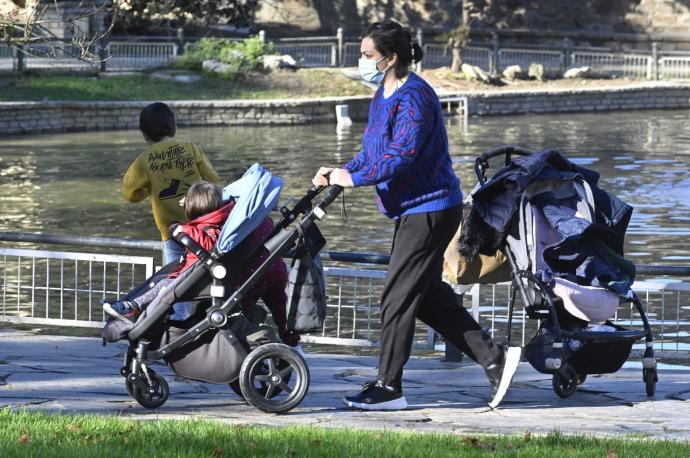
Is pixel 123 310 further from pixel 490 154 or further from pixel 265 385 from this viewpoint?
pixel 490 154

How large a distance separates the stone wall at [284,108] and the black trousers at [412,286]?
25908 millimetres

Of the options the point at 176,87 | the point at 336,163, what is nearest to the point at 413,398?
the point at 336,163

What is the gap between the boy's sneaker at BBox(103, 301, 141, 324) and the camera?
732 centimetres

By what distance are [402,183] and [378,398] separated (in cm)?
111

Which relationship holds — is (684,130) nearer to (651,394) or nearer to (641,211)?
(641,211)

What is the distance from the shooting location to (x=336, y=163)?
25859mm

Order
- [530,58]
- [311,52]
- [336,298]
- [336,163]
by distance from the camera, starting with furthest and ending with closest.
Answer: [530,58] < [311,52] < [336,163] < [336,298]

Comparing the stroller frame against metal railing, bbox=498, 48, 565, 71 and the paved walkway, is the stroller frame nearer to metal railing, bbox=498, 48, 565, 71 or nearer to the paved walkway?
the paved walkway

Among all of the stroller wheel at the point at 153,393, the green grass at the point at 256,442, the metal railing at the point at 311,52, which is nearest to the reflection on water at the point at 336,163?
the metal railing at the point at 311,52

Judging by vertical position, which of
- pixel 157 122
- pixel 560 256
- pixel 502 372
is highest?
pixel 157 122

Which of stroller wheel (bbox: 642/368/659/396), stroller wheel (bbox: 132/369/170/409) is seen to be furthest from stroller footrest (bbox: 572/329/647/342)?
stroller wheel (bbox: 132/369/170/409)

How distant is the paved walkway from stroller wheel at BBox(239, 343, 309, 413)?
7 centimetres

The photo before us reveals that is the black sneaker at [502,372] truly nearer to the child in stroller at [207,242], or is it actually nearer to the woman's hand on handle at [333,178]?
the child in stroller at [207,242]

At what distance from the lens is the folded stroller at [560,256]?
24.2ft
